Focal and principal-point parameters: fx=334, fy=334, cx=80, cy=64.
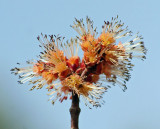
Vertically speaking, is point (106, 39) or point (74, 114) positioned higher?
point (106, 39)

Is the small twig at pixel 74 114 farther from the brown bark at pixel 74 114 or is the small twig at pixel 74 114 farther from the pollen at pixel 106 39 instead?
the pollen at pixel 106 39

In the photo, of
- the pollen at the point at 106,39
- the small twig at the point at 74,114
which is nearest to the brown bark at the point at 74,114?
the small twig at the point at 74,114

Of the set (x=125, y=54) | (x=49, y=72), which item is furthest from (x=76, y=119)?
(x=125, y=54)

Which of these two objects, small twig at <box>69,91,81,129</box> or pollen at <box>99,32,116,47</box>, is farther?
pollen at <box>99,32,116,47</box>

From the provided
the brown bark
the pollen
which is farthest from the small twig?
the pollen

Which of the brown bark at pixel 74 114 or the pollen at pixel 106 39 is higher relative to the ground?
the pollen at pixel 106 39

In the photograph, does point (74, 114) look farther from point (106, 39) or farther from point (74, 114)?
point (106, 39)

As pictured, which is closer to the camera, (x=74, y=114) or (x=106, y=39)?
(x=74, y=114)

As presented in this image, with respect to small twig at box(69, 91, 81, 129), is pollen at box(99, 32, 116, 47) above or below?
above

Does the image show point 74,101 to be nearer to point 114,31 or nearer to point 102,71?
point 102,71

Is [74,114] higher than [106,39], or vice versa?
[106,39]

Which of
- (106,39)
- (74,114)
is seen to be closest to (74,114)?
(74,114)

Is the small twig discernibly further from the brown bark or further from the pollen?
the pollen
